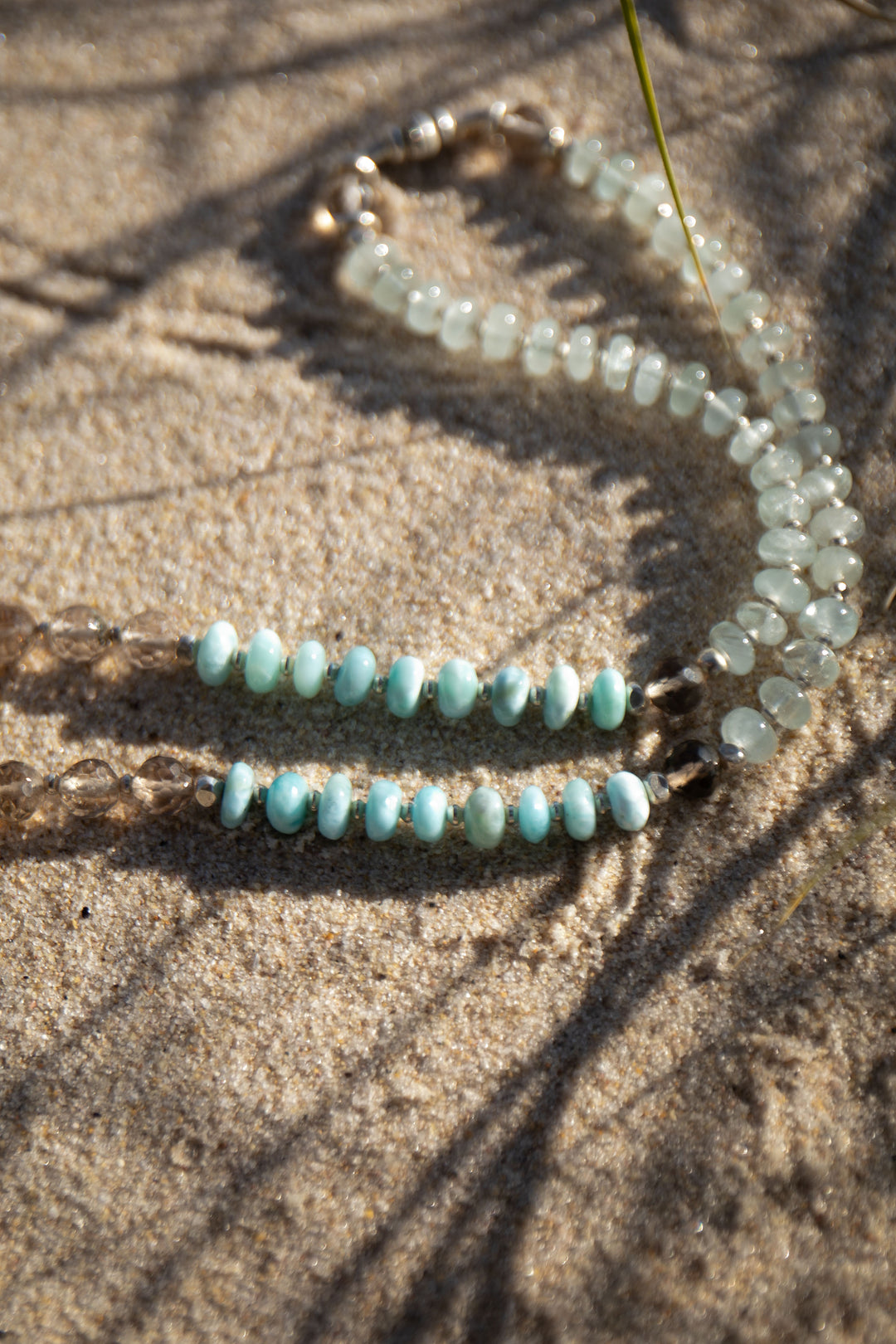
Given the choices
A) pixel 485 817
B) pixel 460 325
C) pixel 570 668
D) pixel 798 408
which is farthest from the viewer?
pixel 460 325

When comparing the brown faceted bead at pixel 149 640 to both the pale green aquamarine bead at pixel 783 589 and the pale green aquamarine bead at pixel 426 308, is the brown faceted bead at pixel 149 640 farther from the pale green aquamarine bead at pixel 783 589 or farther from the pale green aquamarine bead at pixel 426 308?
the pale green aquamarine bead at pixel 783 589

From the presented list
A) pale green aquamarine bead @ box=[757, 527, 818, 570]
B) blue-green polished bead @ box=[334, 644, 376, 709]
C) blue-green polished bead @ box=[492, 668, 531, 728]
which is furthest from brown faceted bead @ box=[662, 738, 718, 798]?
blue-green polished bead @ box=[334, 644, 376, 709]

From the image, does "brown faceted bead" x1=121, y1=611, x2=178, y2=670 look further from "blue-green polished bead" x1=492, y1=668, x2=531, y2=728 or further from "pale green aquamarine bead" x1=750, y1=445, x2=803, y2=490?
"pale green aquamarine bead" x1=750, y1=445, x2=803, y2=490

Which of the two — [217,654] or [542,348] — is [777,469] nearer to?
[542,348]

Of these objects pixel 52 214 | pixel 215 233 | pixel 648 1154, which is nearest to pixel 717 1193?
pixel 648 1154

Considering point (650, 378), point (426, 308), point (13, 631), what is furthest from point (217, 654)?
point (650, 378)

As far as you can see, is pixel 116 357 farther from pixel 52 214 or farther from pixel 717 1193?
pixel 717 1193

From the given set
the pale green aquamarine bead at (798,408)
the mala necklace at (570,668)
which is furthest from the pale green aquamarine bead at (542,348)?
the pale green aquamarine bead at (798,408)
